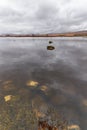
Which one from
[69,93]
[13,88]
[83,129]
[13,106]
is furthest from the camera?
[13,88]

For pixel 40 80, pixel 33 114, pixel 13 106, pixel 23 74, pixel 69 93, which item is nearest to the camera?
pixel 33 114

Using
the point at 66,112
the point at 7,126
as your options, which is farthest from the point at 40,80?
the point at 7,126

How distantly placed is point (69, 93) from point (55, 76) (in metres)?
8.20

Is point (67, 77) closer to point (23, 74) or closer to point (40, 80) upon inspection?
point (40, 80)

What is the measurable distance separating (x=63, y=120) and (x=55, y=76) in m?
14.2

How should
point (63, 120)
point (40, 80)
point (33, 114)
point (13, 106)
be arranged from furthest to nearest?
1. point (40, 80)
2. point (13, 106)
3. point (33, 114)
4. point (63, 120)

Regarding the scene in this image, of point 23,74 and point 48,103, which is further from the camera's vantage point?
point 23,74

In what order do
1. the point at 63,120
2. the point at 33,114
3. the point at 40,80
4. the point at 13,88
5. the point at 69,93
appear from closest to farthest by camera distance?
the point at 63,120
the point at 33,114
the point at 69,93
the point at 13,88
the point at 40,80

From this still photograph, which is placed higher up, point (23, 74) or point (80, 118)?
point (80, 118)

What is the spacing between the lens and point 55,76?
27.6 m

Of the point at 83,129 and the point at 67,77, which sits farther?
the point at 67,77

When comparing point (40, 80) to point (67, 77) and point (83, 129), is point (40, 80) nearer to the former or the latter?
point (67, 77)

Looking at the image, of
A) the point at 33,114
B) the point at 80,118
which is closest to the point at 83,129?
the point at 80,118

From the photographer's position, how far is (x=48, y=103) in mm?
16953
